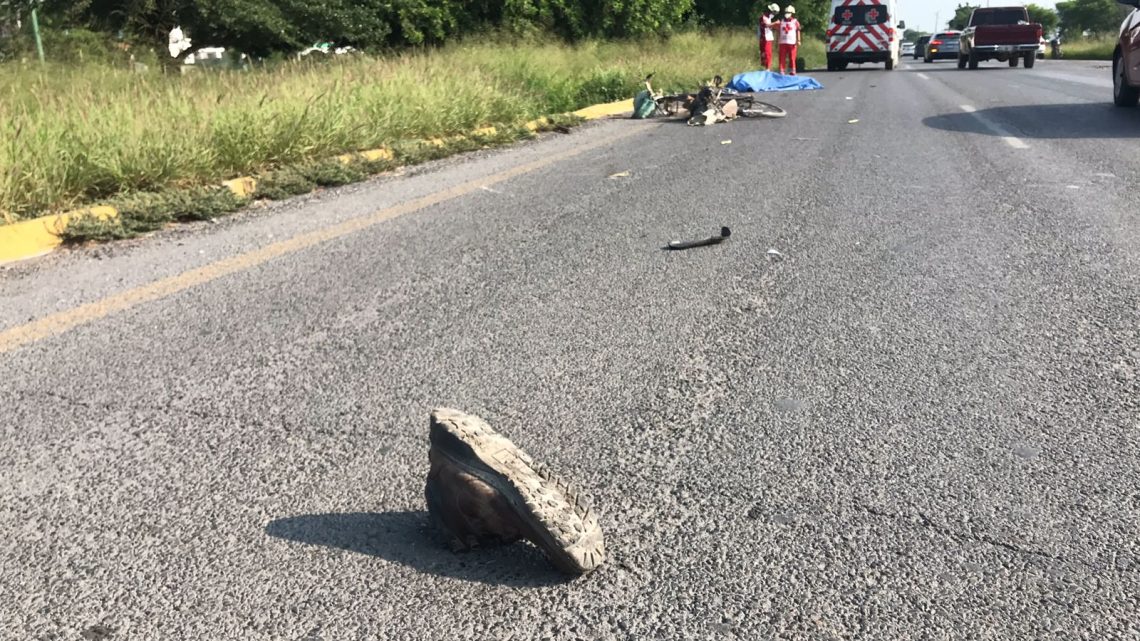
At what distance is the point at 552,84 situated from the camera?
50.2 feet

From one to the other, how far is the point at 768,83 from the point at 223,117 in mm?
13729

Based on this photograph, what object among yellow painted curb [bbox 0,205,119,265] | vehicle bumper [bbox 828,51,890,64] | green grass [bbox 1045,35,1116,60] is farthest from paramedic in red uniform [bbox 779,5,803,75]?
green grass [bbox 1045,35,1116,60]

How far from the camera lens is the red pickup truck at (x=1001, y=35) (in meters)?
30.8

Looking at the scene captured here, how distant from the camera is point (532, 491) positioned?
217cm

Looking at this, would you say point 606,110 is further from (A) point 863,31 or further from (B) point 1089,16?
(B) point 1089,16

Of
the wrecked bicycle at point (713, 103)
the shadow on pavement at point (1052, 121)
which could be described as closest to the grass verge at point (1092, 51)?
the shadow on pavement at point (1052, 121)

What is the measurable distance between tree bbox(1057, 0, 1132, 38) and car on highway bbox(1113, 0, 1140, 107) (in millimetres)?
77235

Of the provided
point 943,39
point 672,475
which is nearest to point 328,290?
point 672,475

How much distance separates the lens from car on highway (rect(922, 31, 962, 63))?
4800cm

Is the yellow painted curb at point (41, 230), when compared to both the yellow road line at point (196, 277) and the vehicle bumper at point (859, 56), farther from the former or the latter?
the vehicle bumper at point (859, 56)

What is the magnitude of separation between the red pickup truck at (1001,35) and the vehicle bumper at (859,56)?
8.83 ft

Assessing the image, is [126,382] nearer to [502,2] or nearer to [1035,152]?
[1035,152]

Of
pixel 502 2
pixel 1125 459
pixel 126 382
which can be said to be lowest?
pixel 1125 459

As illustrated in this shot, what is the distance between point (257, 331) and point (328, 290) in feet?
2.22
